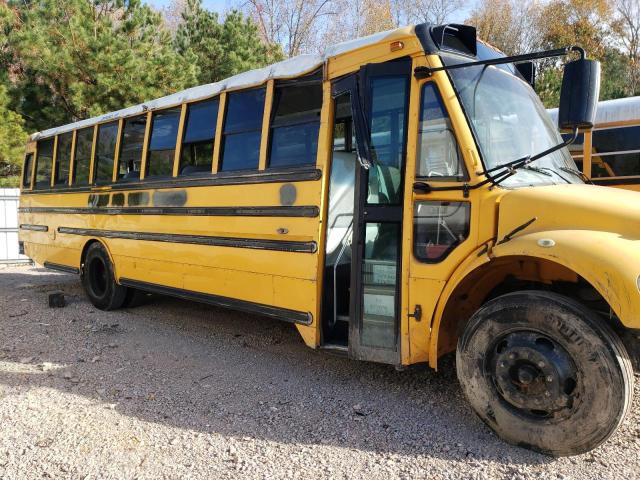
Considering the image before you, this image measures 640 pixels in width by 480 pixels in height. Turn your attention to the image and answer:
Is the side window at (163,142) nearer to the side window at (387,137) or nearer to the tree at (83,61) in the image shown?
the side window at (387,137)

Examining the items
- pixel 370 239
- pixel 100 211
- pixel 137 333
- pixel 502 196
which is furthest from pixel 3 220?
pixel 502 196

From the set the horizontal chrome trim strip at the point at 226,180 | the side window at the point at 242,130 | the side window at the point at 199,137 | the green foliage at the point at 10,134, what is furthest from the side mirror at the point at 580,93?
the green foliage at the point at 10,134

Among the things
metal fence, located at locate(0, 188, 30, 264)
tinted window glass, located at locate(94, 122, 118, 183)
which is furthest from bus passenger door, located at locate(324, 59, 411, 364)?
metal fence, located at locate(0, 188, 30, 264)

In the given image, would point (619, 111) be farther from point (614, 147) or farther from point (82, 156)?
point (82, 156)

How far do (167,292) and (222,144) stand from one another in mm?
1726

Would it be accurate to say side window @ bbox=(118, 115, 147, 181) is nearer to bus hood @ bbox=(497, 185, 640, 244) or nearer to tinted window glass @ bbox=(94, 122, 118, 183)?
tinted window glass @ bbox=(94, 122, 118, 183)

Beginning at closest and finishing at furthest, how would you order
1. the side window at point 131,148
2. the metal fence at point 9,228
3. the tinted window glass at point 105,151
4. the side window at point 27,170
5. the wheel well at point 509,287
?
the wheel well at point 509,287 → the side window at point 131,148 → the tinted window glass at point 105,151 → the side window at point 27,170 → the metal fence at point 9,228

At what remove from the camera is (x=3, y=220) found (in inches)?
503

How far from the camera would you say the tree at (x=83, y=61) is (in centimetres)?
1417

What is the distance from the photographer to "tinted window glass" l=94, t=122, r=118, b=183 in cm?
649

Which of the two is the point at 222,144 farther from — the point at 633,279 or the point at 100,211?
the point at 633,279

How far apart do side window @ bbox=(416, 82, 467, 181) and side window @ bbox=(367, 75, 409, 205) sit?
142 mm

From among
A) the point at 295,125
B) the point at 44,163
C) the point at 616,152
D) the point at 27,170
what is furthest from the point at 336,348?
the point at 27,170

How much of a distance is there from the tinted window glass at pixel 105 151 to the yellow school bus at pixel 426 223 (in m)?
1.35
